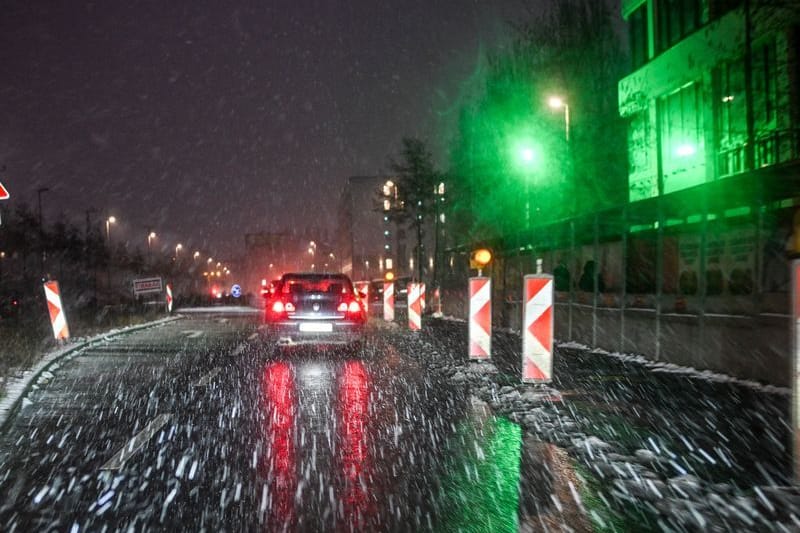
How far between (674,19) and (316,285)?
60.7ft

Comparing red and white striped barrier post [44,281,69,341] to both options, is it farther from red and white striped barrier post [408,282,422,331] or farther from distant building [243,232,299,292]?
distant building [243,232,299,292]

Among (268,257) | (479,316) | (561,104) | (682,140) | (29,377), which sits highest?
(561,104)

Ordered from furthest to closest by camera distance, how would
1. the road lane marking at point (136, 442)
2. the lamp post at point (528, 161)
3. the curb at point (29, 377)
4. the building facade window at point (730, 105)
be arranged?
the lamp post at point (528, 161)
the building facade window at point (730, 105)
the curb at point (29, 377)
the road lane marking at point (136, 442)

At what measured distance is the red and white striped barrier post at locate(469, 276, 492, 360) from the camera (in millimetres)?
13891

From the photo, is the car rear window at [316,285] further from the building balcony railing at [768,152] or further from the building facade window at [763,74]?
the building facade window at [763,74]

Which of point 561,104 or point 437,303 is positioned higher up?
point 561,104

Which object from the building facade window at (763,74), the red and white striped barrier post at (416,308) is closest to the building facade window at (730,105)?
the building facade window at (763,74)

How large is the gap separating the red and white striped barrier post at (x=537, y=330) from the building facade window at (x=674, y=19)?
19280 millimetres

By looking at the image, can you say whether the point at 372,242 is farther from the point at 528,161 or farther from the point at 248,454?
the point at 248,454

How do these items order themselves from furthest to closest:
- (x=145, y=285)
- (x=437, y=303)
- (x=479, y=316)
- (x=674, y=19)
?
(x=437, y=303) → (x=145, y=285) → (x=674, y=19) → (x=479, y=316)

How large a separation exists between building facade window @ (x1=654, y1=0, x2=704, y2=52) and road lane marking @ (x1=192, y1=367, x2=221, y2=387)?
20720mm

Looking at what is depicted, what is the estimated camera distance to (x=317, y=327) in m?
16.1

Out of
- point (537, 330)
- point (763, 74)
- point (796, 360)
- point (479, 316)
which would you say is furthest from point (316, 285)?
point (763, 74)

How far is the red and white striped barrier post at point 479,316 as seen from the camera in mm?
13891
